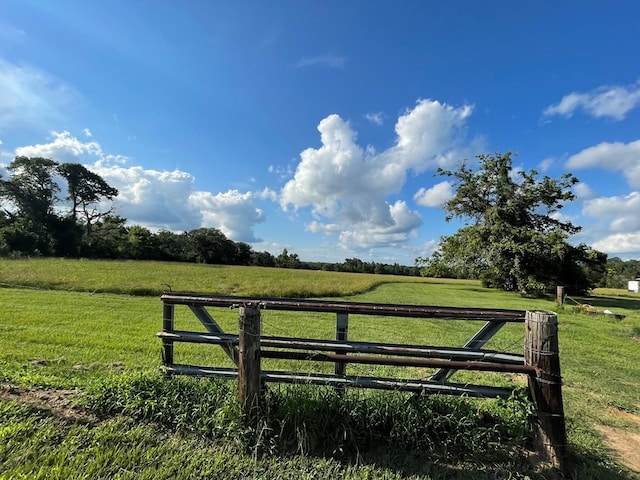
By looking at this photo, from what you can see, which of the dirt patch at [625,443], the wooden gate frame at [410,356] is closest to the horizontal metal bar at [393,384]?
the wooden gate frame at [410,356]

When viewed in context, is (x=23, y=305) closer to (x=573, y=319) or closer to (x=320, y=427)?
(x=320, y=427)

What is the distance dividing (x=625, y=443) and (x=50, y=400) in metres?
6.58

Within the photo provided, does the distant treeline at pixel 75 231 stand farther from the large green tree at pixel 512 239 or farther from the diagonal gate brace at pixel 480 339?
the diagonal gate brace at pixel 480 339

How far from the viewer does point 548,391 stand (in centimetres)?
304

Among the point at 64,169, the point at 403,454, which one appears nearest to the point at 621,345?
the point at 403,454

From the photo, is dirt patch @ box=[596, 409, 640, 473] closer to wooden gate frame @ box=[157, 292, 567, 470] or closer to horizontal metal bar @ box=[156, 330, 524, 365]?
wooden gate frame @ box=[157, 292, 567, 470]

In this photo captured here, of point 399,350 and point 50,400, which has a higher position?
point 399,350

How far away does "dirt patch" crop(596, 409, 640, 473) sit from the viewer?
3.46m

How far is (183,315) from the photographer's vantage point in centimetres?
1074

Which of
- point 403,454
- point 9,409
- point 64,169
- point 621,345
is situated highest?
point 64,169

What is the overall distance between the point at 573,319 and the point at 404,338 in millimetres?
9786

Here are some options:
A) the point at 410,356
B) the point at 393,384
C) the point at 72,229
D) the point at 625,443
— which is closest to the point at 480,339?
the point at 410,356

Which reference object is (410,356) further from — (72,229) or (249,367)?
(72,229)

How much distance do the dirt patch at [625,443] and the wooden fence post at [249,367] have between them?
3829mm
